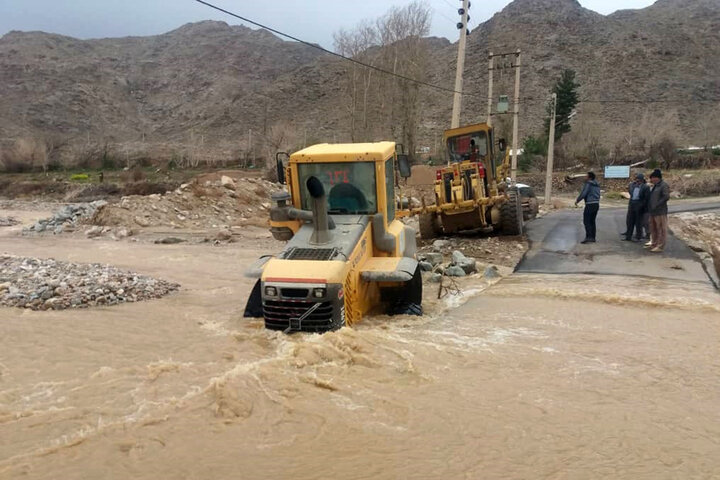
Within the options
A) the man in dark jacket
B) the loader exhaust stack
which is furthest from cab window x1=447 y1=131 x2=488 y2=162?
the loader exhaust stack

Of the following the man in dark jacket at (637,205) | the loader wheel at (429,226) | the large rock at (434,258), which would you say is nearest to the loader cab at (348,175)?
the large rock at (434,258)

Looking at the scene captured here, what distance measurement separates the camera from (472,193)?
13812mm

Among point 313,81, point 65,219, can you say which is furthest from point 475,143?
point 313,81

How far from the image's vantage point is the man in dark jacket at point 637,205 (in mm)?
12742

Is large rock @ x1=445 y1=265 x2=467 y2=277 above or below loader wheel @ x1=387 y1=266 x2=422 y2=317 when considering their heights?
below

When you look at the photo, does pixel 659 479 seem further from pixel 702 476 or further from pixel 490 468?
pixel 490 468

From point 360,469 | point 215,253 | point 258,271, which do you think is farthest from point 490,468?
point 215,253

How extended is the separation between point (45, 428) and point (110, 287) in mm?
4722

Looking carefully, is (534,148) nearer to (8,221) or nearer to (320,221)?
(8,221)

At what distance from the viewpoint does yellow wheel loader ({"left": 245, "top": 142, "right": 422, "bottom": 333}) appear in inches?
248

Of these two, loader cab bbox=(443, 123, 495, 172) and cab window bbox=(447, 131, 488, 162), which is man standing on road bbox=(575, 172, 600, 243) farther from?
cab window bbox=(447, 131, 488, 162)

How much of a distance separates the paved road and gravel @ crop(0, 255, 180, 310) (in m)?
6.86

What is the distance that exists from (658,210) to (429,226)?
5014 millimetres

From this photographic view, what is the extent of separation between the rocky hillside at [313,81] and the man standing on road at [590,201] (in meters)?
39.9
